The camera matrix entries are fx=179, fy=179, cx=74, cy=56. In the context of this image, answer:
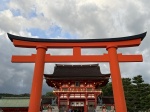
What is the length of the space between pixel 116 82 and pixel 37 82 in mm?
4086

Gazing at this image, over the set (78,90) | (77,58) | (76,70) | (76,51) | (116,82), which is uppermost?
(76,70)

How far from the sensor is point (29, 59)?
398 inches

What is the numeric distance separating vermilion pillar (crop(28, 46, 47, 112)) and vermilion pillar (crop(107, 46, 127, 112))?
3775mm

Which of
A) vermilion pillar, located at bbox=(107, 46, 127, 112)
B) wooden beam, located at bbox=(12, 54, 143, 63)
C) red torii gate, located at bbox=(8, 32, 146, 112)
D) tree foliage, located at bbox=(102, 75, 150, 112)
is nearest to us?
vermilion pillar, located at bbox=(107, 46, 127, 112)

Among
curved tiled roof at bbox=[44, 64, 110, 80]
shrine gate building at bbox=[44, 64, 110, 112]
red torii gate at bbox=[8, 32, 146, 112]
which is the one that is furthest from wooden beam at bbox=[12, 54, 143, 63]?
curved tiled roof at bbox=[44, 64, 110, 80]

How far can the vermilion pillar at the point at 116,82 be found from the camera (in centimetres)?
885

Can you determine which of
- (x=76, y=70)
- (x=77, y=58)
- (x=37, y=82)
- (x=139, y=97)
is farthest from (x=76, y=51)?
(x=139, y=97)

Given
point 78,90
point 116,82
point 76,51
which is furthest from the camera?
point 78,90

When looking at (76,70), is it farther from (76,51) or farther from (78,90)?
(76,51)

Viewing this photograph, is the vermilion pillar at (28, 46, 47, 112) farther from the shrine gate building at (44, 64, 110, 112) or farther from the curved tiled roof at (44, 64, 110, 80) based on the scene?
the curved tiled roof at (44, 64, 110, 80)

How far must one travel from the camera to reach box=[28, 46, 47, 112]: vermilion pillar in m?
8.92

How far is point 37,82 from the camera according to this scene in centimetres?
928

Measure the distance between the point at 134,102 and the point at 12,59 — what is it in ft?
77.6

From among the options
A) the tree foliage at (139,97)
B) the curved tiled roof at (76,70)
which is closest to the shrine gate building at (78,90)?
the curved tiled roof at (76,70)
